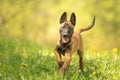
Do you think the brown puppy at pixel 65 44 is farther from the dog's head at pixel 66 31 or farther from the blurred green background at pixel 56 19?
the blurred green background at pixel 56 19

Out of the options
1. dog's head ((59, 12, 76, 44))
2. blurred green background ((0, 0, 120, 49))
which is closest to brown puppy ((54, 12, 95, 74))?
dog's head ((59, 12, 76, 44))

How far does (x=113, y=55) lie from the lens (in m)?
11.3

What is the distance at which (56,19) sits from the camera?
33.2m

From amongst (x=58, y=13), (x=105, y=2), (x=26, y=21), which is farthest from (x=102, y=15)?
(x=26, y=21)

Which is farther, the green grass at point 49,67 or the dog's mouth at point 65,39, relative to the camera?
the dog's mouth at point 65,39

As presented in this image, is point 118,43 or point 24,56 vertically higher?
point 24,56

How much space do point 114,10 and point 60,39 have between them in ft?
73.0

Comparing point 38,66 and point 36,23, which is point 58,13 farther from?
point 38,66

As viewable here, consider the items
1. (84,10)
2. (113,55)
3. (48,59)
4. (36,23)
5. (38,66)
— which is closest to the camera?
(38,66)

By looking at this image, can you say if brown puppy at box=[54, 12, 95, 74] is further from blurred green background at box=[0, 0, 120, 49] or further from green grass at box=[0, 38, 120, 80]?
blurred green background at box=[0, 0, 120, 49]

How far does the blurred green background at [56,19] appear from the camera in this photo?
29.0m

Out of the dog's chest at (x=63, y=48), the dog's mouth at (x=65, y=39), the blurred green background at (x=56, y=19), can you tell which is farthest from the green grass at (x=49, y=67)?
the blurred green background at (x=56, y=19)

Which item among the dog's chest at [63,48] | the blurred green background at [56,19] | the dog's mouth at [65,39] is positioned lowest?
the blurred green background at [56,19]

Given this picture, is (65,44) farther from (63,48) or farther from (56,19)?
(56,19)
